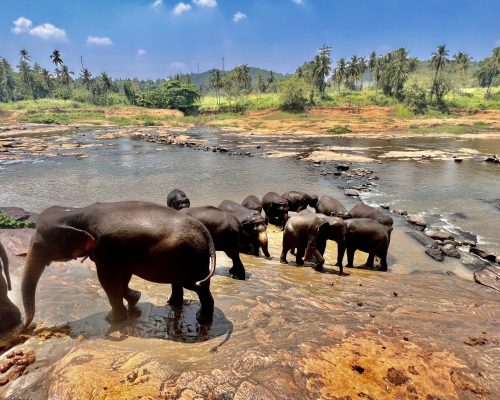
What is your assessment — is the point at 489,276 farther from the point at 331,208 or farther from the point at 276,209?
the point at 276,209

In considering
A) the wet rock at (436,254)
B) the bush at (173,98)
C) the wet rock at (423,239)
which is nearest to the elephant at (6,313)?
the wet rock at (436,254)

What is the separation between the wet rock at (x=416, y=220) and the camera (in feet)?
51.6

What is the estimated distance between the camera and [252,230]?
35.7 feet

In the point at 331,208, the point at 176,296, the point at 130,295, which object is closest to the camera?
the point at 130,295

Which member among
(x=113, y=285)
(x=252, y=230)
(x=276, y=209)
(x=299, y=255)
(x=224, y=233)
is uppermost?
(x=113, y=285)

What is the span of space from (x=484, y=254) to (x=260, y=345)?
10.9m

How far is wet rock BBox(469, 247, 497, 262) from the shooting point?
39.7ft

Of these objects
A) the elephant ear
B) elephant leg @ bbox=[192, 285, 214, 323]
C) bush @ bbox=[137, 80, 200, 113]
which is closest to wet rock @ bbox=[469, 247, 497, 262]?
elephant leg @ bbox=[192, 285, 214, 323]

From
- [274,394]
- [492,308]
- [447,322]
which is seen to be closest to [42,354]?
[274,394]

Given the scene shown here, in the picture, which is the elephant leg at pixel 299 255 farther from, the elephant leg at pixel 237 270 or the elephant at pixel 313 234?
the elephant leg at pixel 237 270

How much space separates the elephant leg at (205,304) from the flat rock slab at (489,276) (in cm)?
862

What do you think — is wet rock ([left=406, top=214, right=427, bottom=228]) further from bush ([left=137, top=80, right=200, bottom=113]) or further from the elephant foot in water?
bush ([left=137, top=80, right=200, bottom=113])

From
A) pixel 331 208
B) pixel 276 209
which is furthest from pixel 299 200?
pixel 331 208

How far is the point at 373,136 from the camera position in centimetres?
6112
